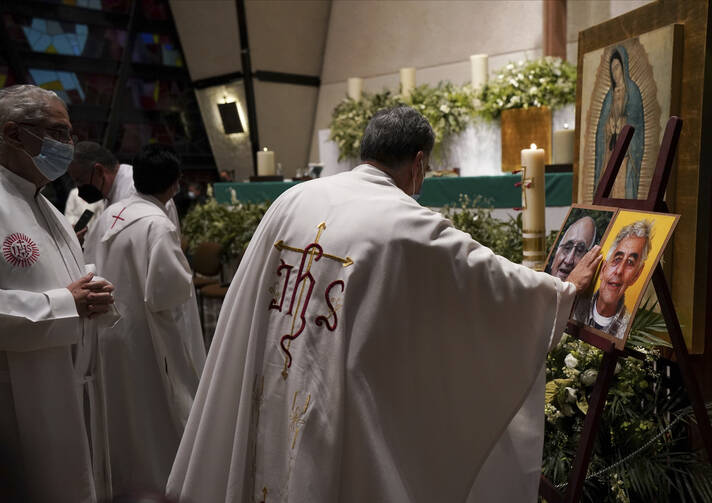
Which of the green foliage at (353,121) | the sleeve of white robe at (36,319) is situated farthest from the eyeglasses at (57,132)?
the green foliage at (353,121)

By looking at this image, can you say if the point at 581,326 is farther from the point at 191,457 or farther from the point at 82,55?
the point at 82,55

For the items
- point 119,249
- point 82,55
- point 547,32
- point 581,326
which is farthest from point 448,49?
point 581,326

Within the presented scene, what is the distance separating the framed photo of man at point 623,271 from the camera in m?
2.07

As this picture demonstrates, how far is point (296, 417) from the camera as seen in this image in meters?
2.04

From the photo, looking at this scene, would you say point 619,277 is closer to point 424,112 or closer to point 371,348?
point 371,348

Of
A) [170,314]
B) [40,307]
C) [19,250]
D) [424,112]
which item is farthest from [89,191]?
[424,112]

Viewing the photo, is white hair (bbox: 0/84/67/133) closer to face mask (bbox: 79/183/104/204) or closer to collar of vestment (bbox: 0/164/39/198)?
collar of vestment (bbox: 0/164/39/198)

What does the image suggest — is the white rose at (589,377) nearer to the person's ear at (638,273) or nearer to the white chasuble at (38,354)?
the person's ear at (638,273)

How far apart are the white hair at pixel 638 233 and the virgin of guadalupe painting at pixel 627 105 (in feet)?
2.04

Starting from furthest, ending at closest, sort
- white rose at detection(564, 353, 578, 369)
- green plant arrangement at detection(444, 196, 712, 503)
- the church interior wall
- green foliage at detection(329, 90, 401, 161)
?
1. the church interior wall
2. green foliage at detection(329, 90, 401, 161)
3. white rose at detection(564, 353, 578, 369)
4. green plant arrangement at detection(444, 196, 712, 503)

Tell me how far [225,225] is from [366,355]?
4.50m

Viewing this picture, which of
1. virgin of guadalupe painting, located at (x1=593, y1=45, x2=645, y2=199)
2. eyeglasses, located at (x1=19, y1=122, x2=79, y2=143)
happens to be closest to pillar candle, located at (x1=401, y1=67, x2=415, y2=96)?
virgin of guadalupe painting, located at (x1=593, y1=45, x2=645, y2=199)

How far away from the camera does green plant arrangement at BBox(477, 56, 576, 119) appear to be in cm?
527

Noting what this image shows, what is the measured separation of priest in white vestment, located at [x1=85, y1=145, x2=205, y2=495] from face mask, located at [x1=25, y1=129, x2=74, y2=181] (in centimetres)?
75
